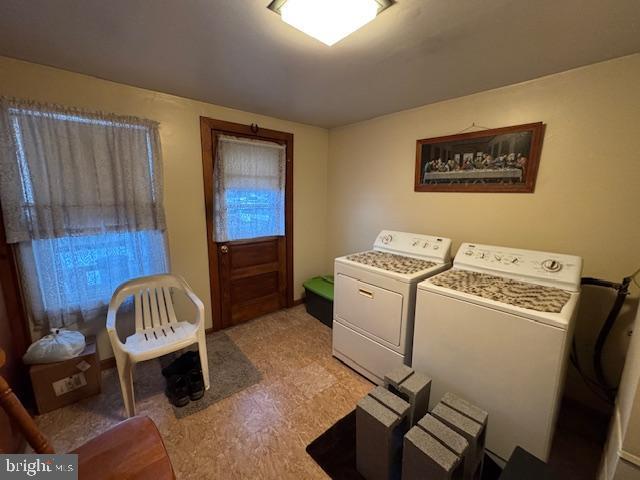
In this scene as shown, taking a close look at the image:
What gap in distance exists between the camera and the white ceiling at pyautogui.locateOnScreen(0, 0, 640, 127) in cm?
112

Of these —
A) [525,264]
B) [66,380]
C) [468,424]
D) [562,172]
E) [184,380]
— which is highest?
[562,172]

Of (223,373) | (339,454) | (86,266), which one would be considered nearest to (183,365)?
(223,373)

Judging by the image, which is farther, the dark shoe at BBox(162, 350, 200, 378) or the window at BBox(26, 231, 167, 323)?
the dark shoe at BBox(162, 350, 200, 378)

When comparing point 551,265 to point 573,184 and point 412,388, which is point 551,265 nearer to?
point 573,184

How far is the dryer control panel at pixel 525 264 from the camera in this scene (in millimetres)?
1530

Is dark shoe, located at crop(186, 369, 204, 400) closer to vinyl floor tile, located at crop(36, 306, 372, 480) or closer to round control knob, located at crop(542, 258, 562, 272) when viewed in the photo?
vinyl floor tile, located at crop(36, 306, 372, 480)

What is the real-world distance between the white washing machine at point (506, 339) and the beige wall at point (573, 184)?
0.28 metres

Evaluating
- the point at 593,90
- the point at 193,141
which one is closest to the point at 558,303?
the point at 593,90

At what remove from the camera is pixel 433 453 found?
1.08 metres

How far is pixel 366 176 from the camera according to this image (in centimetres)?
290

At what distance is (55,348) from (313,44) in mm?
2465

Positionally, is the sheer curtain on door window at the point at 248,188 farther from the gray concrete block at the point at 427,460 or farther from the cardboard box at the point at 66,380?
the gray concrete block at the point at 427,460

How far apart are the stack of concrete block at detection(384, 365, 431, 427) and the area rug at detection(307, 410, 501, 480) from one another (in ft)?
1.36

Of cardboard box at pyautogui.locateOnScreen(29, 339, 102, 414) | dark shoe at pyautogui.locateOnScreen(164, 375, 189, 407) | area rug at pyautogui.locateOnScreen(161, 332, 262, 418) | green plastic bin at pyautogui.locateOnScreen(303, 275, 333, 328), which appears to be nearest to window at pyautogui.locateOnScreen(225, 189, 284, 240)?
green plastic bin at pyautogui.locateOnScreen(303, 275, 333, 328)
